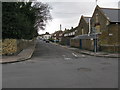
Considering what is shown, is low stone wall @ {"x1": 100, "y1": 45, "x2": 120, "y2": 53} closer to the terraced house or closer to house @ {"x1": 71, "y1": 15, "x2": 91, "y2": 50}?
the terraced house

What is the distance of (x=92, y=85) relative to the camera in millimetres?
7730

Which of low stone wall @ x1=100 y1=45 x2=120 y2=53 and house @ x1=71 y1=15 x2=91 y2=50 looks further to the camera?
house @ x1=71 y1=15 x2=91 y2=50

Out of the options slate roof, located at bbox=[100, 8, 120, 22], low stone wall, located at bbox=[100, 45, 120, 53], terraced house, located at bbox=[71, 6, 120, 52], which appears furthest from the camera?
slate roof, located at bbox=[100, 8, 120, 22]

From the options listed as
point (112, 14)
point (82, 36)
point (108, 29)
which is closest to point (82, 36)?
point (82, 36)

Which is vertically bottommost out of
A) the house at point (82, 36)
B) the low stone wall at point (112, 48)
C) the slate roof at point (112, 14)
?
the low stone wall at point (112, 48)

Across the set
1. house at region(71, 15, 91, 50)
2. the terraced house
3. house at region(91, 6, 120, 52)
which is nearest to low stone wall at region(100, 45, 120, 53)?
the terraced house

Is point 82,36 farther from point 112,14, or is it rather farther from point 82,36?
point 112,14

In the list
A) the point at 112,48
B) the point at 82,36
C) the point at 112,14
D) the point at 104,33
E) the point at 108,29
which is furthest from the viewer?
the point at 82,36

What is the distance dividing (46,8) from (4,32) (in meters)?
31.7

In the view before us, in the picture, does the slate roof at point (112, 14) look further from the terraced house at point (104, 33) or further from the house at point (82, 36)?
the house at point (82, 36)

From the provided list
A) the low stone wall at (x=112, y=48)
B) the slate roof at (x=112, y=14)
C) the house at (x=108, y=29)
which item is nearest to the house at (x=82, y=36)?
the house at (x=108, y=29)

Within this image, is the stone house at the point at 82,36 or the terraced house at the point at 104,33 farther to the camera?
the stone house at the point at 82,36

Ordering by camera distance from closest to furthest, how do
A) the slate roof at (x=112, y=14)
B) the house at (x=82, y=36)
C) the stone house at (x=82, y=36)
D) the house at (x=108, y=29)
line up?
the house at (x=108, y=29) → the slate roof at (x=112, y=14) → the house at (x=82, y=36) → the stone house at (x=82, y=36)

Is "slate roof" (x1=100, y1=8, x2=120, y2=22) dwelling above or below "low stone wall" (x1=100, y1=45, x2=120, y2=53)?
above
